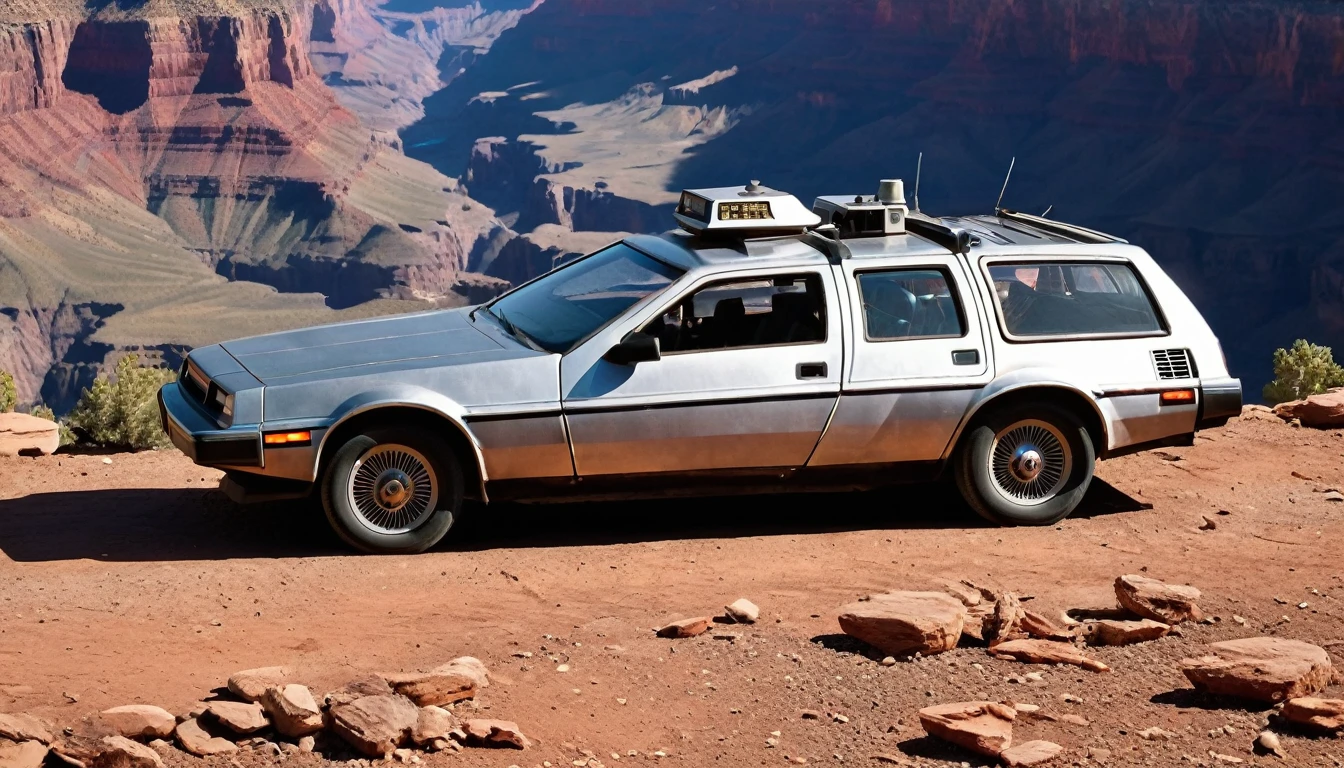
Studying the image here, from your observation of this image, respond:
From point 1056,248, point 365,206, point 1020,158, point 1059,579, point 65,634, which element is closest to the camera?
point 65,634

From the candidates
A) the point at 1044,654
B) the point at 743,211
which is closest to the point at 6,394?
the point at 743,211

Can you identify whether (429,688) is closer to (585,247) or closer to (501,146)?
(585,247)

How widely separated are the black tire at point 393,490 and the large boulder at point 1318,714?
3835mm

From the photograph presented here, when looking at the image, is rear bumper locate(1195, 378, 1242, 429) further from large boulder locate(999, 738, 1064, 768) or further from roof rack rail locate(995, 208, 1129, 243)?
large boulder locate(999, 738, 1064, 768)

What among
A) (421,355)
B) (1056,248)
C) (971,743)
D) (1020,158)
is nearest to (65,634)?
(421,355)

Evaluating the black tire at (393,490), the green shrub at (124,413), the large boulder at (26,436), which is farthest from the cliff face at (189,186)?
the black tire at (393,490)

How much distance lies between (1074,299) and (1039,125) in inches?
4262

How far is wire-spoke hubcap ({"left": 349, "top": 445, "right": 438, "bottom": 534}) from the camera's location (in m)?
7.11

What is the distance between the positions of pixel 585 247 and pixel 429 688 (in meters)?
115

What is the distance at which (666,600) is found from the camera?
6531 mm

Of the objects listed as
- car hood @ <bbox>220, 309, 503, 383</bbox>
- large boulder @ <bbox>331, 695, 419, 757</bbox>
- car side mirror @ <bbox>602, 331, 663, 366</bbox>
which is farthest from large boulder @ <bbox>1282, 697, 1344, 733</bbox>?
car hood @ <bbox>220, 309, 503, 383</bbox>

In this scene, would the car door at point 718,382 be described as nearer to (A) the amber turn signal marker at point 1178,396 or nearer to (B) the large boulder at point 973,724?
(A) the amber turn signal marker at point 1178,396

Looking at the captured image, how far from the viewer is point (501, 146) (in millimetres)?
168875

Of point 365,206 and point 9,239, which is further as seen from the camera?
point 365,206
